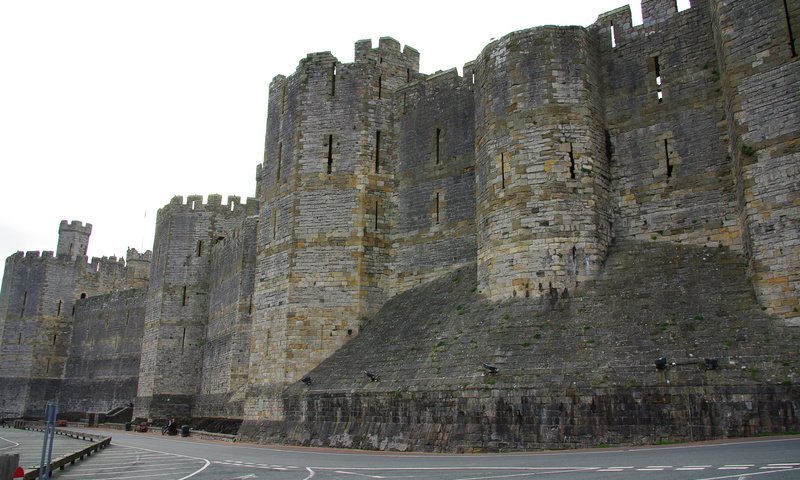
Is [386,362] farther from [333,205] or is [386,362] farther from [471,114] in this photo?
[471,114]

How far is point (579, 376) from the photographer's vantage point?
14.0 m

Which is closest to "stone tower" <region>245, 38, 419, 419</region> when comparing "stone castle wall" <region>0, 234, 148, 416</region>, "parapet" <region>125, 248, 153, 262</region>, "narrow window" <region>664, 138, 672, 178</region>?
"narrow window" <region>664, 138, 672, 178</region>

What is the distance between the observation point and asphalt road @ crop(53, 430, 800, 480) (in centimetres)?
817

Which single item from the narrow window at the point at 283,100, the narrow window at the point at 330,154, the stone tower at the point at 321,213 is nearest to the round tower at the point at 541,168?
the stone tower at the point at 321,213

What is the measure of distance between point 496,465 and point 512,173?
29.1 ft

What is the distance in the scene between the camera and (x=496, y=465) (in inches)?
425

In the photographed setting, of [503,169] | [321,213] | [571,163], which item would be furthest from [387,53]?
[571,163]

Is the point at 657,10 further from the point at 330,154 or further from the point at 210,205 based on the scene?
the point at 210,205

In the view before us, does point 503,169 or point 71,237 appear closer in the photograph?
point 503,169

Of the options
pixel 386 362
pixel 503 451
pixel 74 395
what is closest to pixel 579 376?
pixel 503 451

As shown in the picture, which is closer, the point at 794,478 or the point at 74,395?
the point at 794,478

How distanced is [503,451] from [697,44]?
11.1 m

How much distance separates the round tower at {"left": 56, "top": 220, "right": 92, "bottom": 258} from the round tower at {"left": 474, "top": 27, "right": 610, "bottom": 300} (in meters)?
50.4

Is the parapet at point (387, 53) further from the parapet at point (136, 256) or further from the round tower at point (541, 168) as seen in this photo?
the parapet at point (136, 256)
